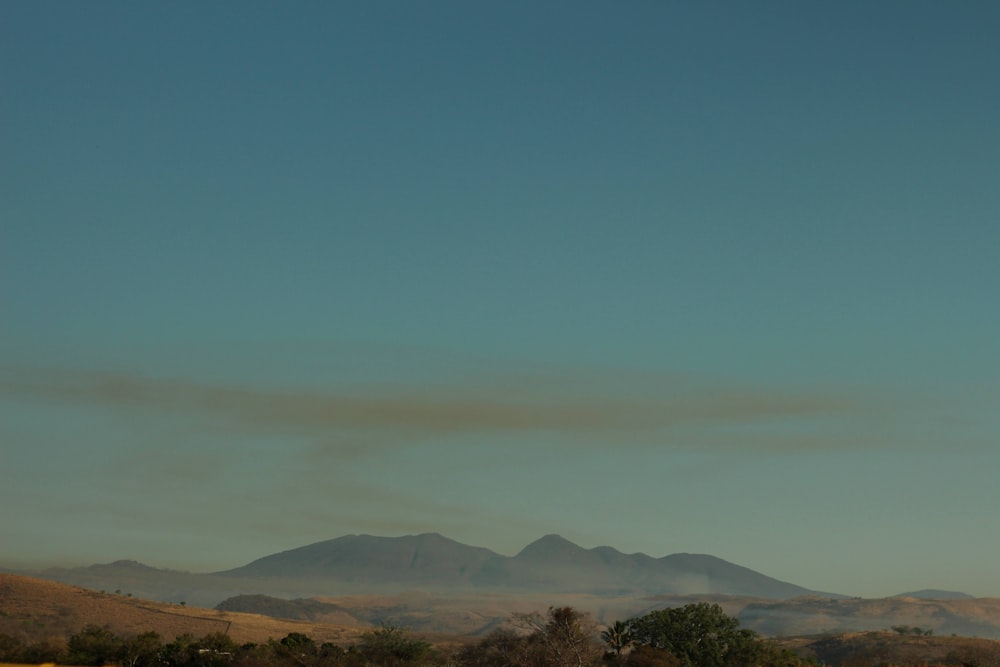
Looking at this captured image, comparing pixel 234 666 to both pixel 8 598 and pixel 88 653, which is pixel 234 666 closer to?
pixel 88 653

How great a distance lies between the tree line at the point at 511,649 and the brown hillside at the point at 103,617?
133 feet

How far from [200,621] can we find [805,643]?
84.5 meters

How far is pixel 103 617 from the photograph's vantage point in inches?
5192

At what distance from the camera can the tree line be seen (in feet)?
221

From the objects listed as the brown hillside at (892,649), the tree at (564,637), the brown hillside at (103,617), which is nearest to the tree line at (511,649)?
the tree at (564,637)

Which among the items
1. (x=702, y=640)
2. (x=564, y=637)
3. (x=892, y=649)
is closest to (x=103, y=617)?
(x=702, y=640)

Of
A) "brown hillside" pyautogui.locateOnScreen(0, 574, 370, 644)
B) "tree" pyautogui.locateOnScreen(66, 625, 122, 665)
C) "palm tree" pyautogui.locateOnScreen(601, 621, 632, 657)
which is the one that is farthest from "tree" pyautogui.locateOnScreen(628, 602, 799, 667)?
"brown hillside" pyautogui.locateOnScreen(0, 574, 370, 644)

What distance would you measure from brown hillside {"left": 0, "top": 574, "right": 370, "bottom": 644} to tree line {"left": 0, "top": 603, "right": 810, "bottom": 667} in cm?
4064

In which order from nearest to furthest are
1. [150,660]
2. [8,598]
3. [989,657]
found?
[150,660]
[989,657]
[8,598]

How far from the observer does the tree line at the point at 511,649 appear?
67312mm

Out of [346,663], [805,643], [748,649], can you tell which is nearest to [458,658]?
[346,663]

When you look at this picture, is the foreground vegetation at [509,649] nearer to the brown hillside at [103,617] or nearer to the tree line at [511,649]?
the tree line at [511,649]

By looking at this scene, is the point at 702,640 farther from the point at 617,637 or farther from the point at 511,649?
the point at 511,649

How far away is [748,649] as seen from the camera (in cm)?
8206
